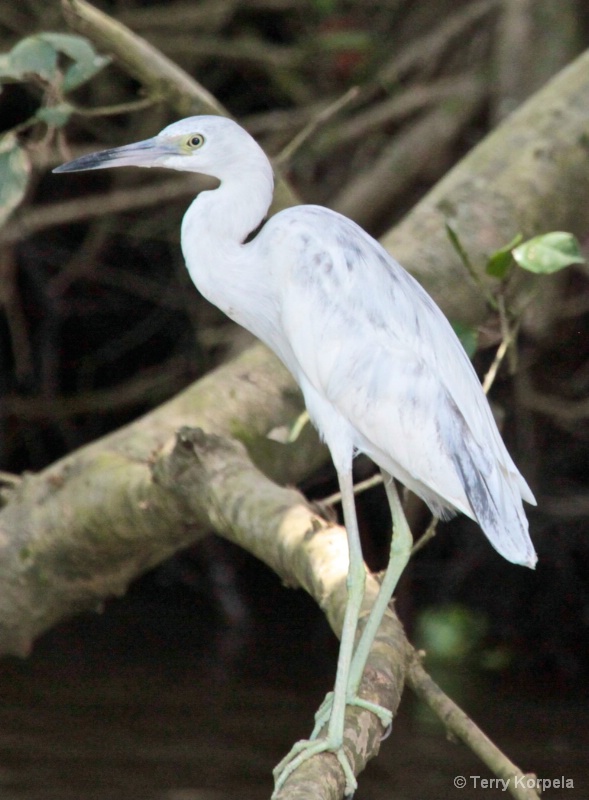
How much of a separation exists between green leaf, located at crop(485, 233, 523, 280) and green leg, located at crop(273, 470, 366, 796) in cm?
67

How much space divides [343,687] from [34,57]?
1443 mm

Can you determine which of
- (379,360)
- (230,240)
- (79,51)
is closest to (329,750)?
(379,360)

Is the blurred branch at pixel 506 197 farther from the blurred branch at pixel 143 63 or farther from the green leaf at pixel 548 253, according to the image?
the blurred branch at pixel 143 63

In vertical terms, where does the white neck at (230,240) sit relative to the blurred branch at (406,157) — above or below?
above

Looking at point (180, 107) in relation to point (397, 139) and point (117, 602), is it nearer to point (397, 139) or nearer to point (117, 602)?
point (397, 139)

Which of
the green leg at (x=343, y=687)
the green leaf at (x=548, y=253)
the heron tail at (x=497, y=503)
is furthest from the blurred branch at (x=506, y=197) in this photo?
the green leg at (x=343, y=687)

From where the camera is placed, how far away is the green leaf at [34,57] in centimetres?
235

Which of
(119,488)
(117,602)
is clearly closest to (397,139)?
(117,602)

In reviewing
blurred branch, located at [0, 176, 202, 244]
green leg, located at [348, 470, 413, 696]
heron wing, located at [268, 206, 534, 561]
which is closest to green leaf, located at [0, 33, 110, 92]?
heron wing, located at [268, 206, 534, 561]

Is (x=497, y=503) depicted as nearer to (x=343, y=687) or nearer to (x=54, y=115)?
(x=343, y=687)

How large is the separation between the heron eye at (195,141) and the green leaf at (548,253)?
2.20ft

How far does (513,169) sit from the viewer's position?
3068 mm

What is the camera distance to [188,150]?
2002 millimetres

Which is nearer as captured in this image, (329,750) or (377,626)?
A: (329,750)
